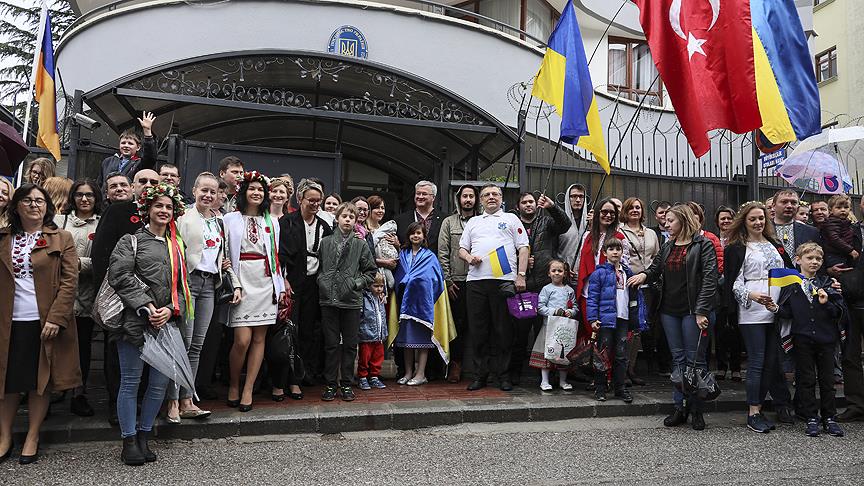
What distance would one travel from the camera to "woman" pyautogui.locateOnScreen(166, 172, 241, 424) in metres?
5.20

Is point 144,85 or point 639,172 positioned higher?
point 144,85

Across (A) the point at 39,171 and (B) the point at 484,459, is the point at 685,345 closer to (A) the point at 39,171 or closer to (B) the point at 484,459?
(B) the point at 484,459

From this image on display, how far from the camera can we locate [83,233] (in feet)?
18.2

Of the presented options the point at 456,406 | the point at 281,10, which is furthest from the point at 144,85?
the point at 456,406

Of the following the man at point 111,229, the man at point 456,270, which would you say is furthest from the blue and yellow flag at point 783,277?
the man at point 111,229

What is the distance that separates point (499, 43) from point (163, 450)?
10163mm

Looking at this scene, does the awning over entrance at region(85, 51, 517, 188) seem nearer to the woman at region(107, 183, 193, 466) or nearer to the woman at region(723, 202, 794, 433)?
the woman at region(107, 183, 193, 466)

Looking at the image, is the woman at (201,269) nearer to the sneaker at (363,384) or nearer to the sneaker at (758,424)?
the sneaker at (363,384)

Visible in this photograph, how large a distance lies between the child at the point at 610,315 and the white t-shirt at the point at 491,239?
90 centimetres

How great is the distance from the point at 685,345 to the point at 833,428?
1395mm

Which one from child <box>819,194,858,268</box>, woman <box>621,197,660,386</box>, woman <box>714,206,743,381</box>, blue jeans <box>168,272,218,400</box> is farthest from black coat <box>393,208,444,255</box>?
child <box>819,194,858,268</box>

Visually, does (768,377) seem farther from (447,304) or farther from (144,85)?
(144,85)

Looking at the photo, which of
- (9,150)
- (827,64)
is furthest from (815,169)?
(827,64)

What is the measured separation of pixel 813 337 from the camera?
5684mm
